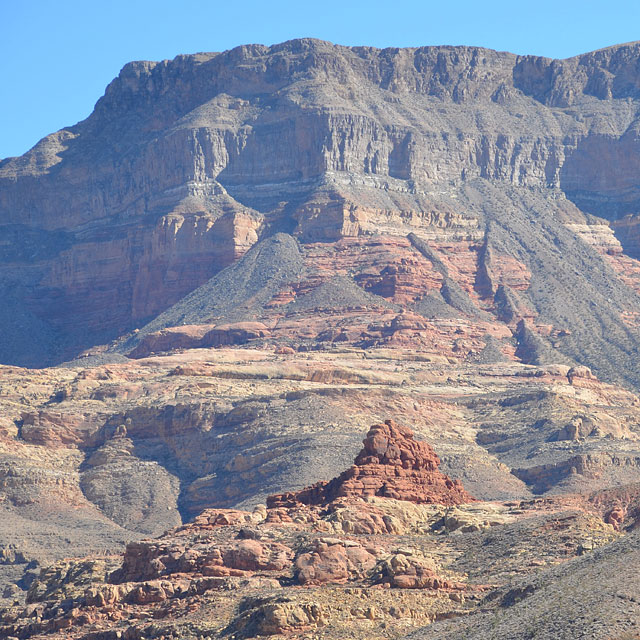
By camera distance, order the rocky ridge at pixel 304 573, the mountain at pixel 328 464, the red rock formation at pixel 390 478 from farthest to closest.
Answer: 1. the red rock formation at pixel 390 478
2. the mountain at pixel 328 464
3. the rocky ridge at pixel 304 573

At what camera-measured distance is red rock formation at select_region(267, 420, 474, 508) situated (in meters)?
90.6

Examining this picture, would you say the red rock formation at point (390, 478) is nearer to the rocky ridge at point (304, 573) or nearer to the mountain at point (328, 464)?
the mountain at point (328, 464)

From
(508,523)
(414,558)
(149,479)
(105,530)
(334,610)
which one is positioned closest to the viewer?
(334,610)

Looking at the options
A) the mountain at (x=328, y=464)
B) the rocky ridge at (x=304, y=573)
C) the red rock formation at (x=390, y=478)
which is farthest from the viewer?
the red rock formation at (x=390, y=478)

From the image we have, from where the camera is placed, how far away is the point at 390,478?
9200cm

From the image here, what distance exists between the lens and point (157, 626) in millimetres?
69750

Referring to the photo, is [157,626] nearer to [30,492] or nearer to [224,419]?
[30,492]

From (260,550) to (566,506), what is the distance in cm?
1587

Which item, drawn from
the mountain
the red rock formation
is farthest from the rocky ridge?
the red rock formation

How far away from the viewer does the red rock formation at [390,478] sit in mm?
90625

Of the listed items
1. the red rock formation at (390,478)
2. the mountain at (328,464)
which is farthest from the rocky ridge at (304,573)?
the red rock formation at (390,478)

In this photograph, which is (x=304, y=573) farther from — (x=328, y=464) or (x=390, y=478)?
(x=328, y=464)

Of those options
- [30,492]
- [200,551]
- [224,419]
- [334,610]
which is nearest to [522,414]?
[224,419]

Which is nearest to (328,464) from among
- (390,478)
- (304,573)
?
(390,478)
